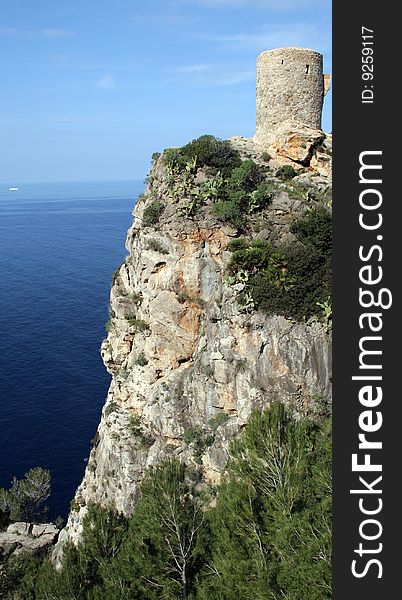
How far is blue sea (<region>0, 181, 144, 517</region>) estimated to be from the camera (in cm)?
4972

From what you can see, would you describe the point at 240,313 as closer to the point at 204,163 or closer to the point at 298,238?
the point at 298,238

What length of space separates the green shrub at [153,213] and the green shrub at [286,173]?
604 centimetres

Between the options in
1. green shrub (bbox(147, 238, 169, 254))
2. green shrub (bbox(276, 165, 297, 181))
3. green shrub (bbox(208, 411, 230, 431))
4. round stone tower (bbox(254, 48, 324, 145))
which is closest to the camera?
green shrub (bbox(208, 411, 230, 431))

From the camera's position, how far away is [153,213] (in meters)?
23.0

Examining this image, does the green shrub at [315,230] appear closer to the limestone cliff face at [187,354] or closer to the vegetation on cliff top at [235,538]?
the limestone cliff face at [187,354]

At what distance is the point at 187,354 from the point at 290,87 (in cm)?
1432

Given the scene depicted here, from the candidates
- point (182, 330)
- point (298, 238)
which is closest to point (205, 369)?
point (182, 330)

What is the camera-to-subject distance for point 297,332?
62.6 feet

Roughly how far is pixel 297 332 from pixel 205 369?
14.5ft

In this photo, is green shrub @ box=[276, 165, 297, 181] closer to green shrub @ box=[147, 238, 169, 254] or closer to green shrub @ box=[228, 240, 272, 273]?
green shrub @ box=[228, 240, 272, 273]

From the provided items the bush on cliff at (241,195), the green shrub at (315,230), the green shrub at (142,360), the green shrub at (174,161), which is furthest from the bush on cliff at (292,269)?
the green shrub at (142,360)

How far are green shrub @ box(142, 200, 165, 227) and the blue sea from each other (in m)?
31.6

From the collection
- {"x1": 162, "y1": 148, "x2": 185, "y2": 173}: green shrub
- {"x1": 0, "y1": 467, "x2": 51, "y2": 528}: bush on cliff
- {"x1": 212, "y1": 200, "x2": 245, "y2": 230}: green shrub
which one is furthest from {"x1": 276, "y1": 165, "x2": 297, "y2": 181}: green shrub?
{"x1": 0, "y1": 467, "x2": 51, "y2": 528}: bush on cliff

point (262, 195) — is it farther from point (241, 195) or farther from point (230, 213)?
point (230, 213)
